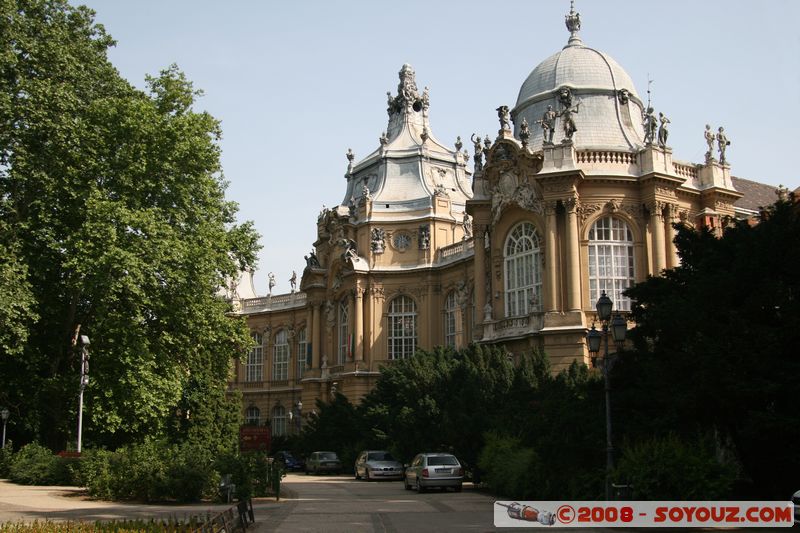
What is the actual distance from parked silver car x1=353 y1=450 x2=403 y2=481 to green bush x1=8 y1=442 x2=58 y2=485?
13120 mm

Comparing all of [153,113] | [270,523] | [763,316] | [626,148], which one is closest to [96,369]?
[153,113]

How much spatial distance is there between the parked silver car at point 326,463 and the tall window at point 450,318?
1169 centimetres

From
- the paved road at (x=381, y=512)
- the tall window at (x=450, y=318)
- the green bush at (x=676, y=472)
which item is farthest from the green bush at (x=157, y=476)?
the tall window at (x=450, y=318)

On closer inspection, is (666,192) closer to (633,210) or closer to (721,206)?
(633,210)

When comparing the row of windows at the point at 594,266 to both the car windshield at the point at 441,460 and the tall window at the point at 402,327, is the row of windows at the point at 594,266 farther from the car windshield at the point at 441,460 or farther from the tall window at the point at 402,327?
the tall window at the point at 402,327

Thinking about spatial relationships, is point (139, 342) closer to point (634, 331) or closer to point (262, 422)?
point (634, 331)

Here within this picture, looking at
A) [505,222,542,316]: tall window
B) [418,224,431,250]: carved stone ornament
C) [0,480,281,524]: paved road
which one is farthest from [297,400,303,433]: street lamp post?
[0,480,281,524]: paved road

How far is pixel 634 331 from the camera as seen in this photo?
22562 millimetres

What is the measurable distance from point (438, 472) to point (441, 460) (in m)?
0.45

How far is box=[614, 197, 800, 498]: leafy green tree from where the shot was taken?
16547mm

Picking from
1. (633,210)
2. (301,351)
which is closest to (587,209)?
(633,210)

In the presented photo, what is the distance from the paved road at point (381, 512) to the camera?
56.4ft

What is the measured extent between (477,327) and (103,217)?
19.4 meters

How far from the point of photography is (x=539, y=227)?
3916 cm
